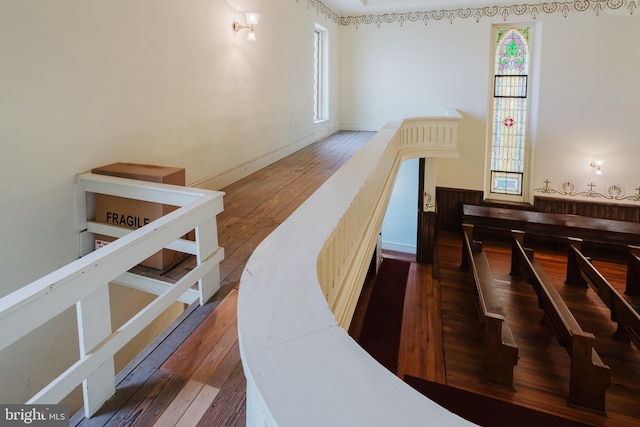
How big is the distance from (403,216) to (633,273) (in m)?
3.78

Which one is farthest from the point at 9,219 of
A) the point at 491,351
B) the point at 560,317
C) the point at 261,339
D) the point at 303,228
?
the point at 560,317

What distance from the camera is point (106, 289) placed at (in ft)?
4.55

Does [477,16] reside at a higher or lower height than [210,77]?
higher

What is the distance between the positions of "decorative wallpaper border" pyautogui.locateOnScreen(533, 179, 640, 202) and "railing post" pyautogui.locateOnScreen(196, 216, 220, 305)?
25.2ft

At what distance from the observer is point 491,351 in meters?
4.16

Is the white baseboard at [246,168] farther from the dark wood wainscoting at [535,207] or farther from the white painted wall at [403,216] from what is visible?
the dark wood wainscoting at [535,207]

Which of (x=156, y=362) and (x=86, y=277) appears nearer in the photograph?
(x=86, y=277)

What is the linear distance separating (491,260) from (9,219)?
7.41 meters

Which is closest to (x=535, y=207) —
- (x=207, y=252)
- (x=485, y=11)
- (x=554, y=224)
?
(x=554, y=224)

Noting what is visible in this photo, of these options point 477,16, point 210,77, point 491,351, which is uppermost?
point 477,16

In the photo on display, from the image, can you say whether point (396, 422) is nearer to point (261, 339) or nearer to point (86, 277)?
point (261, 339)

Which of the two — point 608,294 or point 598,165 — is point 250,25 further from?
point 598,165

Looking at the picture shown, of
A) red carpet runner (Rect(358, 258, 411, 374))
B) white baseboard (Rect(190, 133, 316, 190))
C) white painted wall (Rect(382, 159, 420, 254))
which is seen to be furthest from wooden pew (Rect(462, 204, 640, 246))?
white baseboard (Rect(190, 133, 316, 190))

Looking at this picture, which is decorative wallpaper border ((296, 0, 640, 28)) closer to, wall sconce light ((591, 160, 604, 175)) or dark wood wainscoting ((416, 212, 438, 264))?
wall sconce light ((591, 160, 604, 175))
